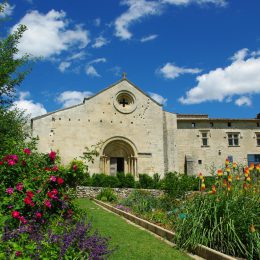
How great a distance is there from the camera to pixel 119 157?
3022 centimetres

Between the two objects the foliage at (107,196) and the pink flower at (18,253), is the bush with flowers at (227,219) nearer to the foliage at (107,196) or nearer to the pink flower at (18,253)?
the pink flower at (18,253)

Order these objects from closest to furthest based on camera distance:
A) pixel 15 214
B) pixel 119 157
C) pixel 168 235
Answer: pixel 15 214 < pixel 168 235 < pixel 119 157

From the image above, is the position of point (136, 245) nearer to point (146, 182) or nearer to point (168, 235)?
point (168, 235)

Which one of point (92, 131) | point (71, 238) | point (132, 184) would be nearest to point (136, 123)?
point (92, 131)

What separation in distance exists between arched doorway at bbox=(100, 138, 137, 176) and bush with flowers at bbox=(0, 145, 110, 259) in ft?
72.3

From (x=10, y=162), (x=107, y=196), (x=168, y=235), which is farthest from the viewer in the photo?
(x=107, y=196)

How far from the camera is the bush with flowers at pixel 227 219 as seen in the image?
6.03 m

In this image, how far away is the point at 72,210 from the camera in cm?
677

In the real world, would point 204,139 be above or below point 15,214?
above

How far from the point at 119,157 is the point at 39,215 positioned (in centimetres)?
2486

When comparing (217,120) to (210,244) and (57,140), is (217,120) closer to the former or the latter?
(57,140)

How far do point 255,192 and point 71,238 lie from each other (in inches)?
170

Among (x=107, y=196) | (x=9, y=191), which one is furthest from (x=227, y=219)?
(x=107, y=196)

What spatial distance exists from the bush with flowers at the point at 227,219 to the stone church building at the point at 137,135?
69.2 feet
